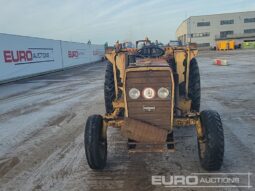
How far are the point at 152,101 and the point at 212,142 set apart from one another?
1040mm

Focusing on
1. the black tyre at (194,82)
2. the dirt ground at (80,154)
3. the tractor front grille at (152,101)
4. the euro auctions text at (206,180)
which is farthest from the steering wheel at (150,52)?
the euro auctions text at (206,180)

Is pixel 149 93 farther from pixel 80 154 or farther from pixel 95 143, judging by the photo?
pixel 80 154

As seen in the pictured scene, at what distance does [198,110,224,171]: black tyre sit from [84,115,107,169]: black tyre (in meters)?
1.57

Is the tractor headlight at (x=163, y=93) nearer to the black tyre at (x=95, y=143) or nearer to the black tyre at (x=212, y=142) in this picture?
the black tyre at (x=212, y=142)

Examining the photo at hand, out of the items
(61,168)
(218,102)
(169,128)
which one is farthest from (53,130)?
(218,102)

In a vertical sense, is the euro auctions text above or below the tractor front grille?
below

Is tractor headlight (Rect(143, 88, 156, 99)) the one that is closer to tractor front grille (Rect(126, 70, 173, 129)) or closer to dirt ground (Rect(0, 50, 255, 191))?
tractor front grille (Rect(126, 70, 173, 129))

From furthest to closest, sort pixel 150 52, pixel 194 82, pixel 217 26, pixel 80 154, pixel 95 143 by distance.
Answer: pixel 217 26 < pixel 194 82 < pixel 150 52 < pixel 80 154 < pixel 95 143

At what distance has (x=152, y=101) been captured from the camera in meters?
4.39

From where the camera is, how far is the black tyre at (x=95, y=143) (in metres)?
4.48

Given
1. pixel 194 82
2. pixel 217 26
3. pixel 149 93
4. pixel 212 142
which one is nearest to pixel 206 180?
pixel 212 142

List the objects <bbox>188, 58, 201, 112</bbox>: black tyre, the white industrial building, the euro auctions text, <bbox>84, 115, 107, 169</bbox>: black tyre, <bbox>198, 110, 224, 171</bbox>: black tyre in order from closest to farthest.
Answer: the euro auctions text, <bbox>198, 110, 224, 171</bbox>: black tyre, <bbox>84, 115, 107, 169</bbox>: black tyre, <bbox>188, 58, 201, 112</bbox>: black tyre, the white industrial building

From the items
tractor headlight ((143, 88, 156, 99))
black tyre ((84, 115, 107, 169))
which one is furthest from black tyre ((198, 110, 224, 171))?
black tyre ((84, 115, 107, 169))

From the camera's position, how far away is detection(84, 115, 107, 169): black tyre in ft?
14.7
